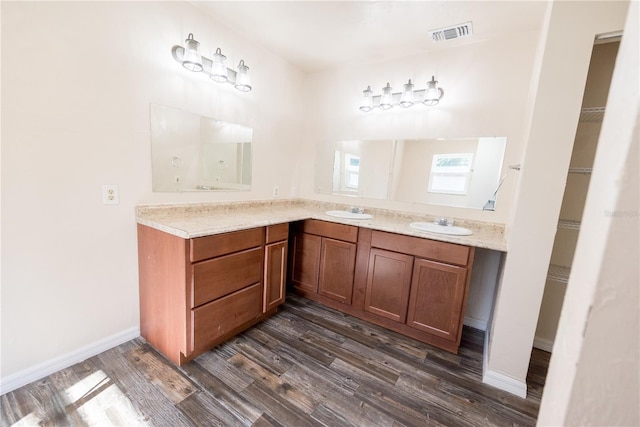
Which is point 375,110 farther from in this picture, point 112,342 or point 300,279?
point 112,342

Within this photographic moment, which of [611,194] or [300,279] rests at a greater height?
[611,194]

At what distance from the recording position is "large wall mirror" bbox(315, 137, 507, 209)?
2.12m

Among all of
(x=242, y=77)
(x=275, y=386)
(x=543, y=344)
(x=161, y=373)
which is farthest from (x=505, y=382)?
(x=242, y=77)

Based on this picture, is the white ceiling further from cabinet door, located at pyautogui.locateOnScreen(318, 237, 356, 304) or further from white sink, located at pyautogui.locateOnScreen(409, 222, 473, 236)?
cabinet door, located at pyautogui.locateOnScreen(318, 237, 356, 304)

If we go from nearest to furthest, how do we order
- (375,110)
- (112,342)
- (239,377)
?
(239,377), (112,342), (375,110)

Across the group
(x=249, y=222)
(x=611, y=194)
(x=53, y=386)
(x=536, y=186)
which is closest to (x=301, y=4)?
(x=249, y=222)

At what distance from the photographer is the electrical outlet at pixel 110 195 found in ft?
5.23

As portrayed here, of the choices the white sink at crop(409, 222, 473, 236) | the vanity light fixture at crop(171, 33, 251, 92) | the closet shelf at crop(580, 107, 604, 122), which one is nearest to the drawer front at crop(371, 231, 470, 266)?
the white sink at crop(409, 222, 473, 236)

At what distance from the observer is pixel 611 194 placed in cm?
25

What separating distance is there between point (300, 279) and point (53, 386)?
1.71m

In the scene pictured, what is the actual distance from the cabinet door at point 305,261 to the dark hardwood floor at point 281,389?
0.62 meters

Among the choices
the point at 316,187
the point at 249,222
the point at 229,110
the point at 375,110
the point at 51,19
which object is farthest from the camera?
the point at 316,187

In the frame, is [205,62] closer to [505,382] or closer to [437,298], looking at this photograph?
[437,298]

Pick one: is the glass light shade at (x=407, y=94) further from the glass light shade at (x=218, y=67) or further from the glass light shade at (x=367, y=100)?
the glass light shade at (x=218, y=67)
